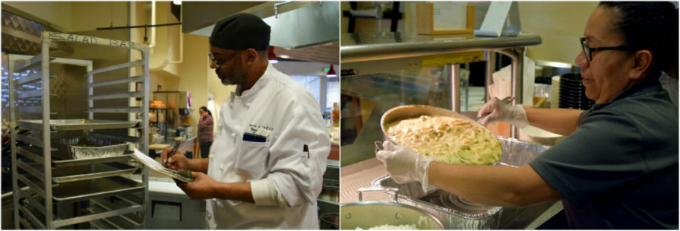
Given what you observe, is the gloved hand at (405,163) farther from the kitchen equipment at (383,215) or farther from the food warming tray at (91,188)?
the food warming tray at (91,188)

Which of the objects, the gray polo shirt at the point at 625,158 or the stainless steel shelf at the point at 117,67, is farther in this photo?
the stainless steel shelf at the point at 117,67

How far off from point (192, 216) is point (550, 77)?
1.38 m

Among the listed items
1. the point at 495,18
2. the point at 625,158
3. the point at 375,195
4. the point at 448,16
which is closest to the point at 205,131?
the point at 375,195

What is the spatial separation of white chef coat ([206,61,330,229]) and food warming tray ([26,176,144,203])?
0.56 metres

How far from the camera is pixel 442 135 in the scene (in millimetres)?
1099

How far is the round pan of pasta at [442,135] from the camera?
104 cm

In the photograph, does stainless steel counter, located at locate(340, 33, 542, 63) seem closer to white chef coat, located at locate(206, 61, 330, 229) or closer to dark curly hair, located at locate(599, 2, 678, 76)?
white chef coat, located at locate(206, 61, 330, 229)

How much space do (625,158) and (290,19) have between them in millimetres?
1030

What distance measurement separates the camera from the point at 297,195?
1.09 meters

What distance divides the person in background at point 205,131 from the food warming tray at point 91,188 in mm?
453

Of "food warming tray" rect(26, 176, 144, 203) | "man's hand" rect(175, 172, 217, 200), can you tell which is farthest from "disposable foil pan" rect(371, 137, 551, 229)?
"food warming tray" rect(26, 176, 144, 203)

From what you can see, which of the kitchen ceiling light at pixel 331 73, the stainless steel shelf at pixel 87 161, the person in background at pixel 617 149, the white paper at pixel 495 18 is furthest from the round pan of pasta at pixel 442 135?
the stainless steel shelf at pixel 87 161

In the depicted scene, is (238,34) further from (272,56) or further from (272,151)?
(272,151)

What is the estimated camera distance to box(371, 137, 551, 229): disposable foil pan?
105 centimetres
